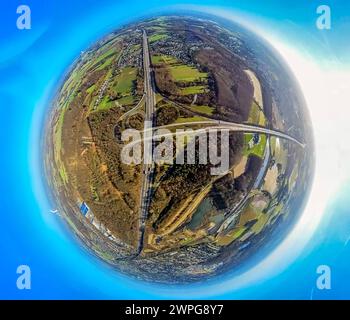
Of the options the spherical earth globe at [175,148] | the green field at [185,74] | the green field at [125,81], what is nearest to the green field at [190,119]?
the spherical earth globe at [175,148]

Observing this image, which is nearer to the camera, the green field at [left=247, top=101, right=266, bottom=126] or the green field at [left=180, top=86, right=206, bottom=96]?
the green field at [left=180, top=86, right=206, bottom=96]

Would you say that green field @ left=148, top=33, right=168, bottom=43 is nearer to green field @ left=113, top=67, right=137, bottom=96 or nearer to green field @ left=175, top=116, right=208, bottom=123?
green field @ left=113, top=67, right=137, bottom=96

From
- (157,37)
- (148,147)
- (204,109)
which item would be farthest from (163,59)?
(148,147)

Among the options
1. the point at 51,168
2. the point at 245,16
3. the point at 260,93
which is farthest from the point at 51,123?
the point at 245,16

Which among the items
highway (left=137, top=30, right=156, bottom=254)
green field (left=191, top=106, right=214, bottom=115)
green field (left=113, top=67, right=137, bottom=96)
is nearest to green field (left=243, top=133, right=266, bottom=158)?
green field (left=191, top=106, right=214, bottom=115)

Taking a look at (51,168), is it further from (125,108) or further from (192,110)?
(192,110)

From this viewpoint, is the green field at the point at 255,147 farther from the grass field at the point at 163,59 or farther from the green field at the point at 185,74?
the grass field at the point at 163,59

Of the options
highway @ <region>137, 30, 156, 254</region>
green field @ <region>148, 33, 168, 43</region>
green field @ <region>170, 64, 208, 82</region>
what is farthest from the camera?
green field @ <region>148, 33, 168, 43</region>

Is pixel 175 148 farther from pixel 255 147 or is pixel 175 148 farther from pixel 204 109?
pixel 255 147
